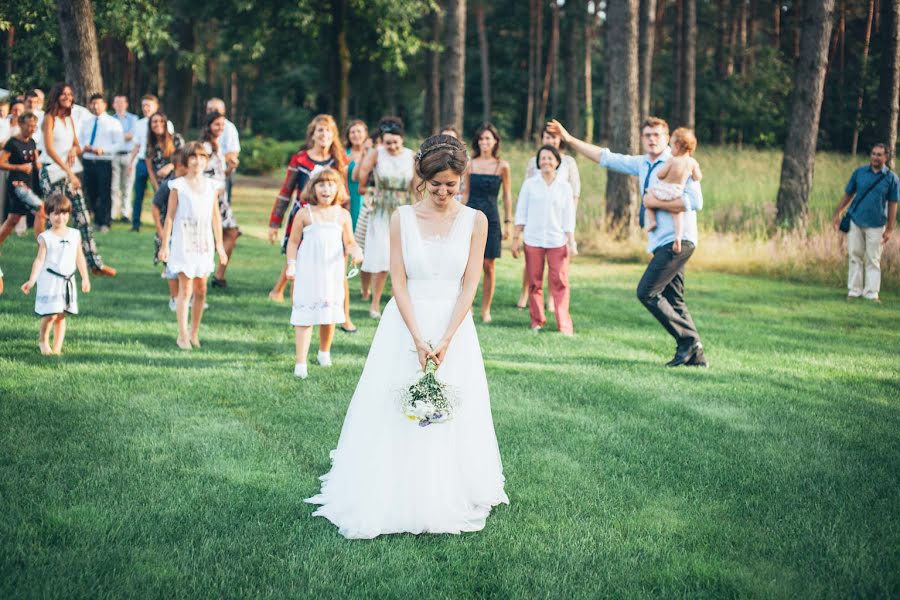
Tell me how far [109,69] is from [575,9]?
22.6 meters

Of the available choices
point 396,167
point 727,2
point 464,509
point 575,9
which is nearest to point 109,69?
point 575,9

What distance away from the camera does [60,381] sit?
6934 mm

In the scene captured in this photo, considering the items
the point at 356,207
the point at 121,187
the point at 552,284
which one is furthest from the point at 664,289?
the point at 121,187

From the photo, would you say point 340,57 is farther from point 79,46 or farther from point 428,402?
point 428,402

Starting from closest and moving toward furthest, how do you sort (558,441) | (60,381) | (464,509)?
(464,509), (558,441), (60,381)

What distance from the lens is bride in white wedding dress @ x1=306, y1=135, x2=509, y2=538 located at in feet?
15.0

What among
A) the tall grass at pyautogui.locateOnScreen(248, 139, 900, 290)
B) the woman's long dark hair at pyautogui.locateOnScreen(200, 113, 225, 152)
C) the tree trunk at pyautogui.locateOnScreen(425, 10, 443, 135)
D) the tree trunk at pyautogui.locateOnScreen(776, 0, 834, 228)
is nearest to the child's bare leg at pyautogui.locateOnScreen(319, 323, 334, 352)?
the woman's long dark hair at pyautogui.locateOnScreen(200, 113, 225, 152)

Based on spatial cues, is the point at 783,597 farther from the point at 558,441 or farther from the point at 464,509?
the point at 558,441

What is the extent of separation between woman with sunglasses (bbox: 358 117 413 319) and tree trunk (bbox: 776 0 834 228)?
31.1 ft

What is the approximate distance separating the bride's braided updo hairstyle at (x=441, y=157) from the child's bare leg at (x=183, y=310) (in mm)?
4494

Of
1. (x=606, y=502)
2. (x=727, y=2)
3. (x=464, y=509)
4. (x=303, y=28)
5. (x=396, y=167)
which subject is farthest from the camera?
(x=727, y=2)

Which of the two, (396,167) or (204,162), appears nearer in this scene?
(204,162)

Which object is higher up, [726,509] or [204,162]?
[204,162]

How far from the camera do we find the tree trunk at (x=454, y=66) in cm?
1767
